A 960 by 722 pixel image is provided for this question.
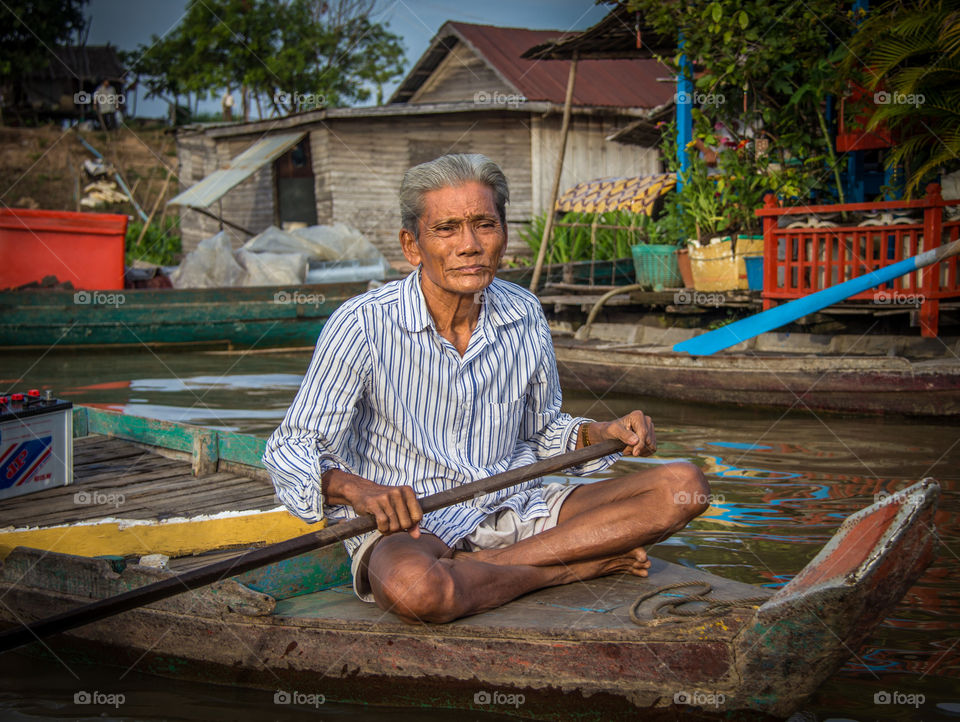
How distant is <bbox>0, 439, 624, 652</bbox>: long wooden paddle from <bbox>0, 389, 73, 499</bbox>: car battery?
170 cm

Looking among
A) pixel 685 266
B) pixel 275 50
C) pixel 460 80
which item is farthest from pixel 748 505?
pixel 275 50

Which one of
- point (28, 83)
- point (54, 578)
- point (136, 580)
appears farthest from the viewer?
point (28, 83)

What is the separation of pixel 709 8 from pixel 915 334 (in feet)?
10.5

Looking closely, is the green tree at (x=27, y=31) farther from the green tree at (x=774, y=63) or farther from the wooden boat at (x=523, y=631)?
the wooden boat at (x=523, y=631)

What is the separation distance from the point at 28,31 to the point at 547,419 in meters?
25.8

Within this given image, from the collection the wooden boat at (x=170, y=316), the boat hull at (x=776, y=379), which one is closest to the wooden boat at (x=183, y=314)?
the wooden boat at (x=170, y=316)

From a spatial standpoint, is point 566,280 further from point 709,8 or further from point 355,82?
point 355,82

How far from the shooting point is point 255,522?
3285 millimetres

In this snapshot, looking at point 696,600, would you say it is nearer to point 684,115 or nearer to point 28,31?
point 684,115

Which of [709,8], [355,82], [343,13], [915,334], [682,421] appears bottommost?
[682,421]

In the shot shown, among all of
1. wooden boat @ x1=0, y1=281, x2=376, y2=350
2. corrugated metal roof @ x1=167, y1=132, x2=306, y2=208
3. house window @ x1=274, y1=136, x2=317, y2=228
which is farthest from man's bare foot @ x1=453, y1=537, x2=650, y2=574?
house window @ x1=274, y1=136, x2=317, y2=228

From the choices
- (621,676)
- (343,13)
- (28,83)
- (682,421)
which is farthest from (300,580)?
(28,83)

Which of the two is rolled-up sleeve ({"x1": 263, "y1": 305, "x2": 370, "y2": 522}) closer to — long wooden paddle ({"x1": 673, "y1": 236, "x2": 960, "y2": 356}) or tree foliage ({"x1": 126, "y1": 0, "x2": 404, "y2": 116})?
long wooden paddle ({"x1": 673, "y1": 236, "x2": 960, "y2": 356})

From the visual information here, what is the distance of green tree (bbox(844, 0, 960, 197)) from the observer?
613cm
